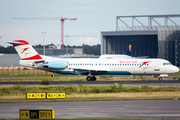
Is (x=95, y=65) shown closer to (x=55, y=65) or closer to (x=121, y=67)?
(x=121, y=67)

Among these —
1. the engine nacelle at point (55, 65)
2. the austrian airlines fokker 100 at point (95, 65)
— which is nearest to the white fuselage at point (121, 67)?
the austrian airlines fokker 100 at point (95, 65)

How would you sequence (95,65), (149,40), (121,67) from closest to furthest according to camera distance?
(121,67), (95,65), (149,40)

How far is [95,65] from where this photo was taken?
1663 inches

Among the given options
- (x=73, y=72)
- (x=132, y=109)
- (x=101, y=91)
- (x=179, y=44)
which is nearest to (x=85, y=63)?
(x=73, y=72)

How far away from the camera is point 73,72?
42000mm

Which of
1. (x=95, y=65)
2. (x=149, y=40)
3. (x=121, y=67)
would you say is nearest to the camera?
(x=121, y=67)

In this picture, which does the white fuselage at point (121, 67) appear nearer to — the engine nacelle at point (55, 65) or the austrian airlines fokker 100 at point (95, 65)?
the austrian airlines fokker 100 at point (95, 65)

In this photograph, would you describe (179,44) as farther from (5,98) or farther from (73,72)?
(5,98)

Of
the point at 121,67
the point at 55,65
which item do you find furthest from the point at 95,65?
the point at 55,65

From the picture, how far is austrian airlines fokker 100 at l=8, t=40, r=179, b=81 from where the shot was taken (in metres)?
41.5

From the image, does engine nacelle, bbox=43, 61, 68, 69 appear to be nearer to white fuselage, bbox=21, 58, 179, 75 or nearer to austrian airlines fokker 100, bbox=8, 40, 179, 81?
austrian airlines fokker 100, bbox=8, 40, 179, 81

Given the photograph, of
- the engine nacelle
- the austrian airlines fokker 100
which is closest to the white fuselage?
the austrian airlines fokker 100

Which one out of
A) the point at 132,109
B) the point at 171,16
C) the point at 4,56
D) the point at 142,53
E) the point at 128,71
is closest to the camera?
the point at 132,109

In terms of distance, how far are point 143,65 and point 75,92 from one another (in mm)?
18135
